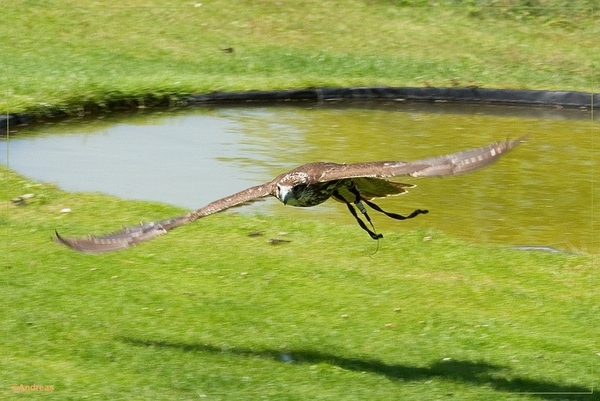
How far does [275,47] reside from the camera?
18906 mm

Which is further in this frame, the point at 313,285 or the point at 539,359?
the point at 313,285

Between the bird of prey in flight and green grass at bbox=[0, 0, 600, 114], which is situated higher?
the bird of prey in flight

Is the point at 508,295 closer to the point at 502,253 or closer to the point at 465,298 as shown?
the point at 465,298

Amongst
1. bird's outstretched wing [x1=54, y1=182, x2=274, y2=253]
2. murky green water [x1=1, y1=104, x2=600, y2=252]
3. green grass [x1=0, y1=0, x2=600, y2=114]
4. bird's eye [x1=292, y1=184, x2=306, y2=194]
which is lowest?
murky green water [x1=1, y1=104, x2=600, y2=252]

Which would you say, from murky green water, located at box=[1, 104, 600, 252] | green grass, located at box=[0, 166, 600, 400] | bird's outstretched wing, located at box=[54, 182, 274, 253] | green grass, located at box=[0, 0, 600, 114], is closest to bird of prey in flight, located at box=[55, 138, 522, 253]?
bird's outstretched wing, located at box=[54, 182, 274, 253]

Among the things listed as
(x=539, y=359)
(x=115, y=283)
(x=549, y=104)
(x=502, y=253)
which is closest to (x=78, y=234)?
(x=115, y=283)

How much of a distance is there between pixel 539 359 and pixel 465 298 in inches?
47.7

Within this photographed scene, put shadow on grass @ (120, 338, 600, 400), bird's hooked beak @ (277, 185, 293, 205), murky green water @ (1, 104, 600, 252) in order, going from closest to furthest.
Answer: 1. shadow on grass @ (120, 338, 600, 400)
2. bird's hooked beak @ (277, 185, 293, 205)
3. murky green water @ (1, 104, 600, 252)

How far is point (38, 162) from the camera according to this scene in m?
12.9

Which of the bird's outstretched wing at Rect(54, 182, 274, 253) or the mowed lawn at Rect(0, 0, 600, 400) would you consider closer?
the mowed lawn at Rect(0, 0, 600, 400)

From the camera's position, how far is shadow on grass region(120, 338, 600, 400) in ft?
22.9

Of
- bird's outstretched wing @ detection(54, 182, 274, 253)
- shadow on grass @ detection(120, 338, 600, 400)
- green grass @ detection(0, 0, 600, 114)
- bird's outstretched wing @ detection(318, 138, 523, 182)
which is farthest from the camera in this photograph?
green grass @ detection(0, 0, 600, 114)

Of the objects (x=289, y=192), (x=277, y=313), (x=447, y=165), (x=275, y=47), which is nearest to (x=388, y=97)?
(x=275, y=47)

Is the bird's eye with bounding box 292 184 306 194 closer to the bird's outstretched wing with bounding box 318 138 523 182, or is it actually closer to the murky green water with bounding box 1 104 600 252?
the bird's outstretched wing with bounding box 318 138 523 182
